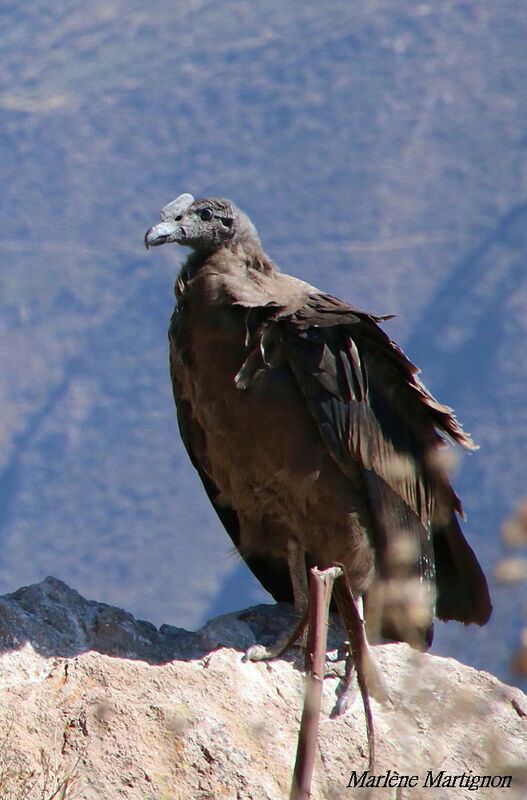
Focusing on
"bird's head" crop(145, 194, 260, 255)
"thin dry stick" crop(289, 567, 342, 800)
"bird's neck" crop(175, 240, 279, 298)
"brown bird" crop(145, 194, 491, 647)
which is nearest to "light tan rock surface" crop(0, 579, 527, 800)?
"brown bird" crop(145, 194, 491, 647)

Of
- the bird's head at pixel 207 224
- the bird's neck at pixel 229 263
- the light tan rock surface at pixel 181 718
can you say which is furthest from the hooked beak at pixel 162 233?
the light tan rock surface at pixel 181 718

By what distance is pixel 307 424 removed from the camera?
5016mm

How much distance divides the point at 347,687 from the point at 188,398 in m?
1.51

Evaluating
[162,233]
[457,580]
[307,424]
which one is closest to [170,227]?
[162,233]

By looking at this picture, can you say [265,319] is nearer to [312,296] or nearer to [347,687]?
[312,296]

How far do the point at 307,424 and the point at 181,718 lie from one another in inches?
63.8

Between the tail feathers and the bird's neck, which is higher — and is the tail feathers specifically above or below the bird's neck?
below

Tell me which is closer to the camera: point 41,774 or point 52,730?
point 41,774

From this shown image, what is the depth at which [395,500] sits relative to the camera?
513 cm

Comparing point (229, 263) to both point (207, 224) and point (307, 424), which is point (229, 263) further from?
point (307, 424)

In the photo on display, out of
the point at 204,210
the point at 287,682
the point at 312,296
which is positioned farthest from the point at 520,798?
the point at 204,210

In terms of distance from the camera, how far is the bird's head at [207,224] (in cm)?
538

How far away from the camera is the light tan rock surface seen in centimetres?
351

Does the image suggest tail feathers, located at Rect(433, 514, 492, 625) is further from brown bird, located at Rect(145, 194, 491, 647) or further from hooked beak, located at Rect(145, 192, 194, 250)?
hooked beak, located at Rect(145, 192, 194, 250)
